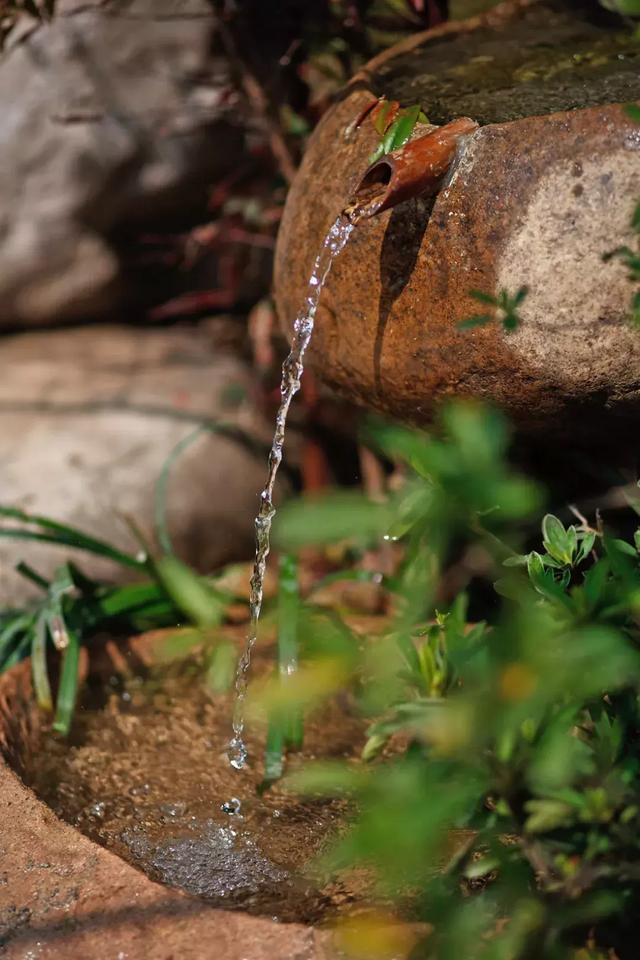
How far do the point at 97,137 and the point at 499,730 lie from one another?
10.8 feet

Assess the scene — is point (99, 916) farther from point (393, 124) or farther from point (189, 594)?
point (393, 124)

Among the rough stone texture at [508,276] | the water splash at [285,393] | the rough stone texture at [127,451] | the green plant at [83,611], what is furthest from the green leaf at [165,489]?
the rough stone texture at [508,276]

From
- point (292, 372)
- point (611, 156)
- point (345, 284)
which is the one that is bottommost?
point (292, 372)

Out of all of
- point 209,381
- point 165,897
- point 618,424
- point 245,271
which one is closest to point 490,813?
point 165,897

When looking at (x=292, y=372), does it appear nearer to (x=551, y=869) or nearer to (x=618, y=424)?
(x=618, y=424)

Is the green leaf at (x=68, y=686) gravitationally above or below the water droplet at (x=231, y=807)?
above

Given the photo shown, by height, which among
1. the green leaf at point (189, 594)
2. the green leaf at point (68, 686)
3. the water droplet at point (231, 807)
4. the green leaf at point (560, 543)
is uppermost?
the green leaf at point (560, 543)

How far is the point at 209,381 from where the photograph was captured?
378cm

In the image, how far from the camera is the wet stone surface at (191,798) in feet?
6.31

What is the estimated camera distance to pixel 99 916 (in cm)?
167

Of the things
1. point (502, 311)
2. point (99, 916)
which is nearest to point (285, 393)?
point (502, 311)

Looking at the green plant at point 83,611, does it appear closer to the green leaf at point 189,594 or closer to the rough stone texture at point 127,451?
the green leaf at point 189,594

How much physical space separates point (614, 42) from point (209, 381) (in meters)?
1.88

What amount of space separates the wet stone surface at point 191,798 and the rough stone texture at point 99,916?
18 centimetres
